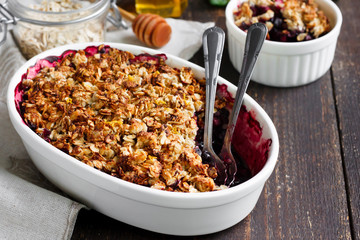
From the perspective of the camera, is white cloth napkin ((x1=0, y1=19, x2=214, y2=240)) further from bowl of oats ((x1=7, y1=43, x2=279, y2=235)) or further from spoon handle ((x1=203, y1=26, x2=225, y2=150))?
spoon handle ((x1=203, y1=26, x2=225, y2=150))

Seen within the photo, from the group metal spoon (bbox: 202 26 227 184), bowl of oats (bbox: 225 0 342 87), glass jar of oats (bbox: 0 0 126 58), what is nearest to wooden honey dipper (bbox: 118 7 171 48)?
glass jar of oats (bbox: 0 0 126 58)

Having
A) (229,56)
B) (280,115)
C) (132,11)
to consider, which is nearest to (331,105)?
(280,115)

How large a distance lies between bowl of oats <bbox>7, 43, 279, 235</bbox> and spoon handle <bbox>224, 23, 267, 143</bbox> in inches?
1.2

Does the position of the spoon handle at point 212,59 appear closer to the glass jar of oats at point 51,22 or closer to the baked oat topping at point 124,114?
the baked oat topping at point 124,114

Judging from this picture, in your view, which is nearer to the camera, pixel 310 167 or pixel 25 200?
pixel 25 200

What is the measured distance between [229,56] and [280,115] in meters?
0.31

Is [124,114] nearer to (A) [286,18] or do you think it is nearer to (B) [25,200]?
(B) [25,200]

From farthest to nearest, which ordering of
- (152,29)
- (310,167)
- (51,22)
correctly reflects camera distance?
(152,29) < (51,22) < (310,167)

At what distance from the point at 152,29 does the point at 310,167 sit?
2.36ft

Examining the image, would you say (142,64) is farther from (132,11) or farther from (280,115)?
(132,11)

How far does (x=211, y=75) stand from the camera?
4.25 feet

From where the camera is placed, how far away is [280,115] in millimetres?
1572

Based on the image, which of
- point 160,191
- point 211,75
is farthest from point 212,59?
point 160,191

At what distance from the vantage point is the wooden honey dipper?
1.77 metres
